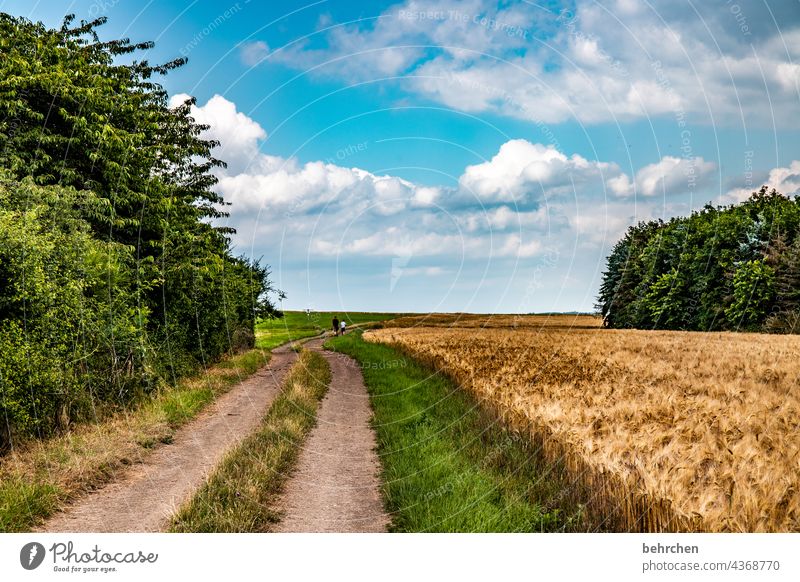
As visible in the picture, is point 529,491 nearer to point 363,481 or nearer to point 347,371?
point 363,481

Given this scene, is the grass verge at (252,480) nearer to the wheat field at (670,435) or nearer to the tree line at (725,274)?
the wheat field at (670,435)

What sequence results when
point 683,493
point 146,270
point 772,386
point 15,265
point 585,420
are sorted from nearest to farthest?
point 683,493 → point 585,420 → point 15,265 → point 772,386 → point 146,270

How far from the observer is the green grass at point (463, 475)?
6.89 metres

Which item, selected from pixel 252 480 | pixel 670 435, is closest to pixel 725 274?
pixel 670 435

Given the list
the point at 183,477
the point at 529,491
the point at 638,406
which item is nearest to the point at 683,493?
the point at 529,491

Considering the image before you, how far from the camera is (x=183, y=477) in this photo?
9.57 m

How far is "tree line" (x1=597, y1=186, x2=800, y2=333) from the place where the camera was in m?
52.3

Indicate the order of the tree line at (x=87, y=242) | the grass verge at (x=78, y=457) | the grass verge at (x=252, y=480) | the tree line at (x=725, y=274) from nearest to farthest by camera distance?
the grass verge at (x=252, y=480)
the grass verge at (x=78, y=457)
the tree line at (x=87, y=242)
the tree line at (x=725, y=274)

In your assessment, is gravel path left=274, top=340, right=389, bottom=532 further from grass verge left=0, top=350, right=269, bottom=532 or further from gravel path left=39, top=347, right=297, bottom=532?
grass verge left=0, top=350, right=269, bottom=532

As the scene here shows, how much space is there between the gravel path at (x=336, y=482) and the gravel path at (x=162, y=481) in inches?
63.7

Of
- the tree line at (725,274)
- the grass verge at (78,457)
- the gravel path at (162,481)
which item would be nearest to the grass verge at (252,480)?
the gravel path at (162,481)

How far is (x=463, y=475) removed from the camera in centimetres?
852

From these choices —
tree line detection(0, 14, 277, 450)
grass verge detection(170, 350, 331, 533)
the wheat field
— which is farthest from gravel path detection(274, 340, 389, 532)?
tree line detection(0, 14, 277, 450)
